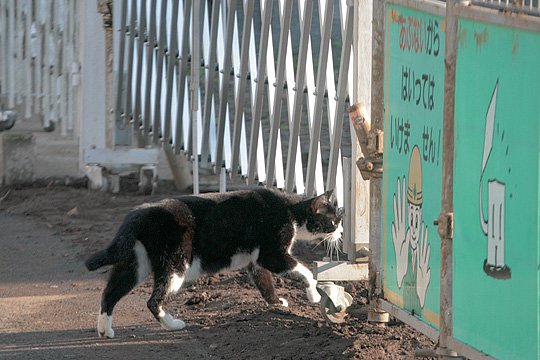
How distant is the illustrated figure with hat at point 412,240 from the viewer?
5.23m

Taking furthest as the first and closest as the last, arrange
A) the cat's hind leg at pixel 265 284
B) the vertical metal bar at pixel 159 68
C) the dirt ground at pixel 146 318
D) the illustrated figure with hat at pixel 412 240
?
1. the vertical metal bar at pixel 159 68
2. the cat's hind leg at pixel 265 284
3. the dirt ground at pixel 146 318
4. the illustrated figure with hat at pixel 412 240

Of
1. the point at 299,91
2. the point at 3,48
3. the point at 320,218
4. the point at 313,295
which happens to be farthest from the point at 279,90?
the point at 3,48

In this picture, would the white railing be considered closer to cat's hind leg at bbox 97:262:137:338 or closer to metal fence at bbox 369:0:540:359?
metal fence at bbox 369:0:540:359

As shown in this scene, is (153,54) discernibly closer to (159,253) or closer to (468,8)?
(159,253)

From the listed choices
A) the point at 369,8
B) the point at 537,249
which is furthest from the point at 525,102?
the point at 369,8

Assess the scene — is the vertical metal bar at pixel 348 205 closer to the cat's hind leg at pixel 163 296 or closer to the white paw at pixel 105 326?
the cat's hind leg at pixel 163 296

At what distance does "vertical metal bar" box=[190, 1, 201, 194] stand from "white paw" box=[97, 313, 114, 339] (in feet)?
8.31

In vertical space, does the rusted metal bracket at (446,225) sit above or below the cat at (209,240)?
above

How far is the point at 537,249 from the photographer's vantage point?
4.02 metres

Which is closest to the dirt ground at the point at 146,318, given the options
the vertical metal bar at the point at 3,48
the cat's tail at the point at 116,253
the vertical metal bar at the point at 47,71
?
the cat's tail at the point at 116,253

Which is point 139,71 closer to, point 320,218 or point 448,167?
point 320,218

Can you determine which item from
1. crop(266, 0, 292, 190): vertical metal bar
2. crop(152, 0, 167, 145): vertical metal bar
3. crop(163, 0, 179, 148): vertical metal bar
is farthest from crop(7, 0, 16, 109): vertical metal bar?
crop(266, 0, 292, 190): vertical metal bar

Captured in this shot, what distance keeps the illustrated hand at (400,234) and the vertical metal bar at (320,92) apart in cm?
204

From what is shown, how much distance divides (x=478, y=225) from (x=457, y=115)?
497 mm
